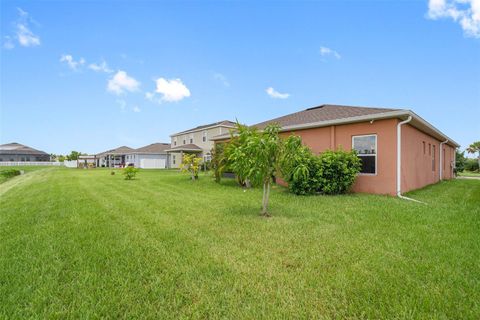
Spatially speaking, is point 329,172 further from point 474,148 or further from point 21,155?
point 21,155

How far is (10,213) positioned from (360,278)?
793cm

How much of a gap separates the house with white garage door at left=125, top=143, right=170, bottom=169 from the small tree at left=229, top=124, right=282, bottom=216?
35247 millimetres

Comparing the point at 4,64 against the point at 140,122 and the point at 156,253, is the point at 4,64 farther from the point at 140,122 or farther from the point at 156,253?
the point at 140,122

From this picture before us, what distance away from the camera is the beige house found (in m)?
29.6

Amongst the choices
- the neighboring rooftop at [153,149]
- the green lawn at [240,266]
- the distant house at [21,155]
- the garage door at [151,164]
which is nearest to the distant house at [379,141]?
the green lawn at [240,266]

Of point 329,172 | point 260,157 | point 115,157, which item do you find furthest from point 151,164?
point 260,157

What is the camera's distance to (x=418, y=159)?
37.4 ft

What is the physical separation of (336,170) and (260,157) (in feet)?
14.6

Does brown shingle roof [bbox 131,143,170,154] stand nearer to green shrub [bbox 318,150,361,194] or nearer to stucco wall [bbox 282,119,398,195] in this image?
stucco wall [bbox 282,119,398,195]

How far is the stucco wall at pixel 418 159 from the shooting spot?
966 centimetres

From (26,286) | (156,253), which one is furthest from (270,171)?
(26,286)

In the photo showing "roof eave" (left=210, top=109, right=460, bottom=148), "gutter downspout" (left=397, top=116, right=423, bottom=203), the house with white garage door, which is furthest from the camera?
the house with white garage door

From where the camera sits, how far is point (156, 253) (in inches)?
142

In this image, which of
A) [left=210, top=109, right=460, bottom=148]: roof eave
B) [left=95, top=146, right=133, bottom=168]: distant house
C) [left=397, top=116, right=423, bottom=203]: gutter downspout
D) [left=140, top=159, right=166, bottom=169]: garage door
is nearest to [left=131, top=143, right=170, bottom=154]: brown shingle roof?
[left=140, top=159, right=166, bottom=169]: garage door
